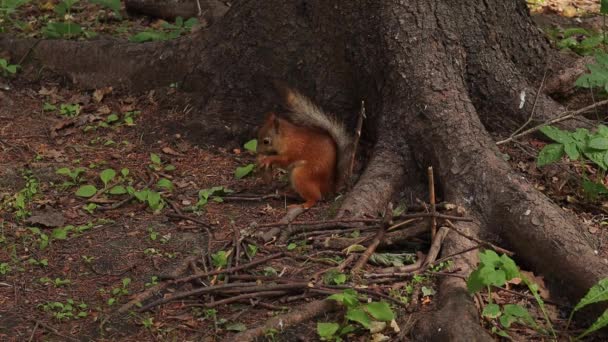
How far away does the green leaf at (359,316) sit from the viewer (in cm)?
368

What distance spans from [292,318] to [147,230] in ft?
4.46

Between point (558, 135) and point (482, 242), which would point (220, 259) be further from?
point (558, 135)

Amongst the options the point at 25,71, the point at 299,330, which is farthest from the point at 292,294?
the point at 25,71

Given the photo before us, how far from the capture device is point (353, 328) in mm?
→ 3781

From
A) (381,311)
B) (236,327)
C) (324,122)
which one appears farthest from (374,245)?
(324,122)

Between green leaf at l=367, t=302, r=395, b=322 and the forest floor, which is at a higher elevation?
green leaf at l=367, t=302, r=395, b=322

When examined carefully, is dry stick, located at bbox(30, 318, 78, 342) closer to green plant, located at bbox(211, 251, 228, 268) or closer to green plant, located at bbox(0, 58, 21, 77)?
green plant, located at bbox(211, 251, 228, 268)

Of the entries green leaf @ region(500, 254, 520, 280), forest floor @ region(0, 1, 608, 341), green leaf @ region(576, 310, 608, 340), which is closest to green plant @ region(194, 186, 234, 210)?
forest floor @ region(0, 1, 608, 341)

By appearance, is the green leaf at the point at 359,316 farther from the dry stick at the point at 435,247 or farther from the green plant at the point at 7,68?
the green plant at the point at 7,68

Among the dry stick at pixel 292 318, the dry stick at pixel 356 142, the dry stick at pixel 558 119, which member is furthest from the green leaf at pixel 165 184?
the dry stick at pixel 558 119

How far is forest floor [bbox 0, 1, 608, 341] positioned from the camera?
13.1 feet

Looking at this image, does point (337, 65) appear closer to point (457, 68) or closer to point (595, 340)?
point (457, 68)

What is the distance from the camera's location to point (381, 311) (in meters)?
3.68

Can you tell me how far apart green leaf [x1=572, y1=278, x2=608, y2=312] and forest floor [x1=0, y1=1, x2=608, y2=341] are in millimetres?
317
